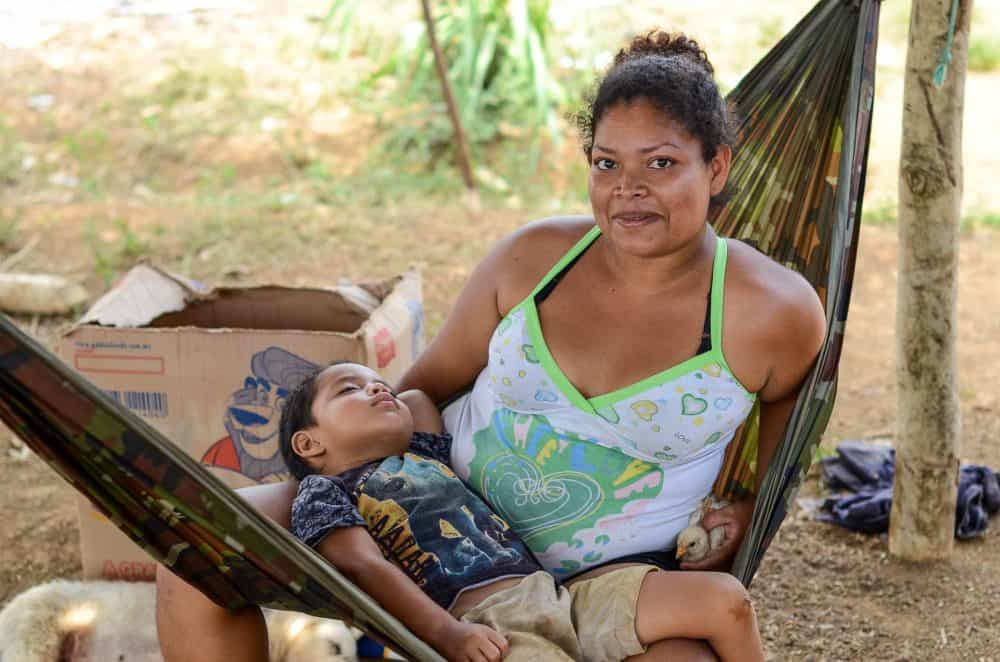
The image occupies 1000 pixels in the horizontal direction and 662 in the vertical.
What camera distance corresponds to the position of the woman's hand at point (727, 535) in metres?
1.84

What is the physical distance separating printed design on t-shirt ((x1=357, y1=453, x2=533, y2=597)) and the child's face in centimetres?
5

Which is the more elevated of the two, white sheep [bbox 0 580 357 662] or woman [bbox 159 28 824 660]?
woman [bbox 159 28 824 660]

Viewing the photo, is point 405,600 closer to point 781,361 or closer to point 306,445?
point 306,445

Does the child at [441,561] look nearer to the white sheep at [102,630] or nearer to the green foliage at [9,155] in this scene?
the white sheep at [102,630]

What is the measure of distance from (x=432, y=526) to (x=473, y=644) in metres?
0.25

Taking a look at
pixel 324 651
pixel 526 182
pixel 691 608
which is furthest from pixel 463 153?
pixel 691 608

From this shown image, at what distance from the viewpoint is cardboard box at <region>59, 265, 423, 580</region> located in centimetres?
236

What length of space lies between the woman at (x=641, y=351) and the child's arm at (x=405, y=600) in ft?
0.57

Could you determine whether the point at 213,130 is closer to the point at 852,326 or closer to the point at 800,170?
the point at 852,326

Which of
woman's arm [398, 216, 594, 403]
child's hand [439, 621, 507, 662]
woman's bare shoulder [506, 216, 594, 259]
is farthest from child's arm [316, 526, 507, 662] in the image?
woman's bare shoulder [506, 216, 594, 259]

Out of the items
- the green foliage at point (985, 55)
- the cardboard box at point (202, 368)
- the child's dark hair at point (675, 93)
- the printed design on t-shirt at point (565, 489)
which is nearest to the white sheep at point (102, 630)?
the cardboard box at point (202, 368)

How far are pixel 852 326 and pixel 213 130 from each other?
3494 mm

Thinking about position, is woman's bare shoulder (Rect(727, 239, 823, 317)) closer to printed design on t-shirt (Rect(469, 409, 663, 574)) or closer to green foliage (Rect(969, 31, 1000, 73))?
printed design on t-shirt (Rect(469, 409, 663, 574))

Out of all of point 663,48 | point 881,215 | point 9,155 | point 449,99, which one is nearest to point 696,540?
point 663,48
